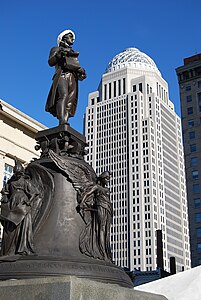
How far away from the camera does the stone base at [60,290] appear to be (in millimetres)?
4984

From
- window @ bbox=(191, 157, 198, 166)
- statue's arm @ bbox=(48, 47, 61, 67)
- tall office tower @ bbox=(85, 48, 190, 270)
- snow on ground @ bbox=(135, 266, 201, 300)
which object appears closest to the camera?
snow on ground @ bbox=(135, 266, 201, 300)

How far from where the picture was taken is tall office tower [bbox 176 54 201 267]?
67.6 m

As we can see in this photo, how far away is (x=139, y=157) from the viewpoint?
136m

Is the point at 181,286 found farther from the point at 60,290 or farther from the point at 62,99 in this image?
the point at 62,99

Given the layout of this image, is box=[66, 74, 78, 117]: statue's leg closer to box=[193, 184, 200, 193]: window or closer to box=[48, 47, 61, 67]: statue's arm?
box=[48, 47, 61, 67]: statue's arm

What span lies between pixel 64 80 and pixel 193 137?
2665 inches

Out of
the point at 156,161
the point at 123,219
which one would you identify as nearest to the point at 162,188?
the point at 156,161

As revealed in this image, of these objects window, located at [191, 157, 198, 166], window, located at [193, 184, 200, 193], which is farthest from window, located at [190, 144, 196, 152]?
window, located at [193, 184, 200, 193]

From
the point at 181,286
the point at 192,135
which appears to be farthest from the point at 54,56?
the point at 192,135

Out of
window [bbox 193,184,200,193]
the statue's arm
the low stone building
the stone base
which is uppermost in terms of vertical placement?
window [bbox 193,184,200,193]

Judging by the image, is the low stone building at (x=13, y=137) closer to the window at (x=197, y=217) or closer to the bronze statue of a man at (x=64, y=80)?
the bronze statue of a man at (x=64, y=80)

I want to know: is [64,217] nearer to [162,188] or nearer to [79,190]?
[79,190]

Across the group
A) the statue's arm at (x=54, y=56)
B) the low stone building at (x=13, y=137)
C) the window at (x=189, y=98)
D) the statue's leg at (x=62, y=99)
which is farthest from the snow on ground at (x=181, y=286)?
the window at (x=189, y=98)

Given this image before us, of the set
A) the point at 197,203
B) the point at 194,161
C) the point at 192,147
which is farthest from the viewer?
the point at 192,147
